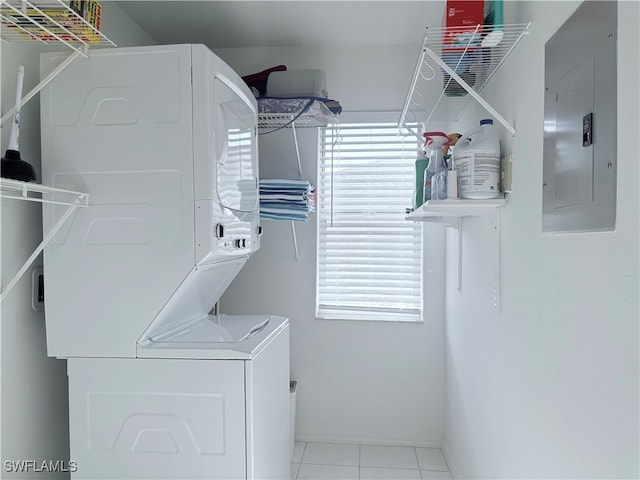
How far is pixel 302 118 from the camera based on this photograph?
7.25 feet

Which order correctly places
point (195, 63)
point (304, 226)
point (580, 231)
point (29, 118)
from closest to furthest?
point (580, 231), point (195, 63), point (29, 118), point (304, 226)

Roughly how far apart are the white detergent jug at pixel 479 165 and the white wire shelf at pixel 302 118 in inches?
34.2

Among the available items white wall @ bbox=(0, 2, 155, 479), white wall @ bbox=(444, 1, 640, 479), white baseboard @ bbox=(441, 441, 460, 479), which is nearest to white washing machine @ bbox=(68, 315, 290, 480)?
white wall @ bbox=(0, 2, 155, 479)

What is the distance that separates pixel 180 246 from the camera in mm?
1444

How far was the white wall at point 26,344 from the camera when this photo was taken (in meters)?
1.45

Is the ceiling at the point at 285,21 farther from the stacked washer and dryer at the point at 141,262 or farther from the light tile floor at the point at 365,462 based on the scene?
the light tile floor at the point at 365,462

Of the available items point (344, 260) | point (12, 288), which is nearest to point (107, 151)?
point (12, 288)

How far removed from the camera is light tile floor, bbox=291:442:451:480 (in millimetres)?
2299

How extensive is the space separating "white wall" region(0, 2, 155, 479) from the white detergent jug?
1.63m

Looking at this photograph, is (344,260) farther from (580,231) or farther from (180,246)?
(580,231)

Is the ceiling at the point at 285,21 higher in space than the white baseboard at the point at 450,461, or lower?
higher

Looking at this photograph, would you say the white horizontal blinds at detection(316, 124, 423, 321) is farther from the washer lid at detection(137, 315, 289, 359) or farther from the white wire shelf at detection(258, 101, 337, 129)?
the washer lid at detection(137, 315, 289, 359)

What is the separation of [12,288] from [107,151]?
594 millimetres

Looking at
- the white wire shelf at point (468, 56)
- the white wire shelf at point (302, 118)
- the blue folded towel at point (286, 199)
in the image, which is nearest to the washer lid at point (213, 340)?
the blue folded towel at point (286, 199)
